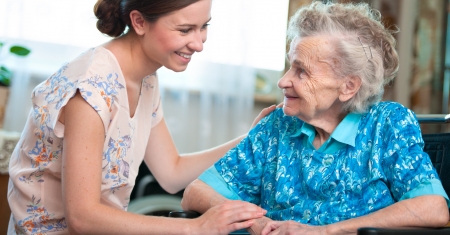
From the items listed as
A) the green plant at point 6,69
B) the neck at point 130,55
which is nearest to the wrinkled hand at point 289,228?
the neck at point 130,55

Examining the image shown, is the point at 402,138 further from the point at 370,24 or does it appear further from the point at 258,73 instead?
the point at 258,73

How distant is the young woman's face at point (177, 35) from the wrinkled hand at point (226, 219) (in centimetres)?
47

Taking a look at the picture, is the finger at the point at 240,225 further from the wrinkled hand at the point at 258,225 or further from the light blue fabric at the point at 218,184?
the light blue fabric at the point at 218,184

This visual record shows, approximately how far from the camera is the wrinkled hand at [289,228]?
58.7 inches

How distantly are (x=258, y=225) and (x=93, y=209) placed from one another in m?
0.47

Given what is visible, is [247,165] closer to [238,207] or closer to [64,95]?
[238,207]

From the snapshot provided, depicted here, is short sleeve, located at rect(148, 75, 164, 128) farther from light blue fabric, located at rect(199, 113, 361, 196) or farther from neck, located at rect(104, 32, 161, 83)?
light blue fabric, located at rect(199, 113, 361, 196)

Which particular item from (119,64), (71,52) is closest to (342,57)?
(119,64)

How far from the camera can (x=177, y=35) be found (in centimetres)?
164

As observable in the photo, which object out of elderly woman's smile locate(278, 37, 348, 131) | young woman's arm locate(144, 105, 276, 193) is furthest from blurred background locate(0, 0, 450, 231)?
elderly woman's smile locate(278, 37, 348, 131)

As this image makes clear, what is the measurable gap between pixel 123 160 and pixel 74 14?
182 centimetres

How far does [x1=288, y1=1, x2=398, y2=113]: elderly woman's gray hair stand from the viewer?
1.61m

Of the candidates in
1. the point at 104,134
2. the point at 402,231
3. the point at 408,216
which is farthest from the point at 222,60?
the point at 402,231

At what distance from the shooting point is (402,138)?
4.99 ft
